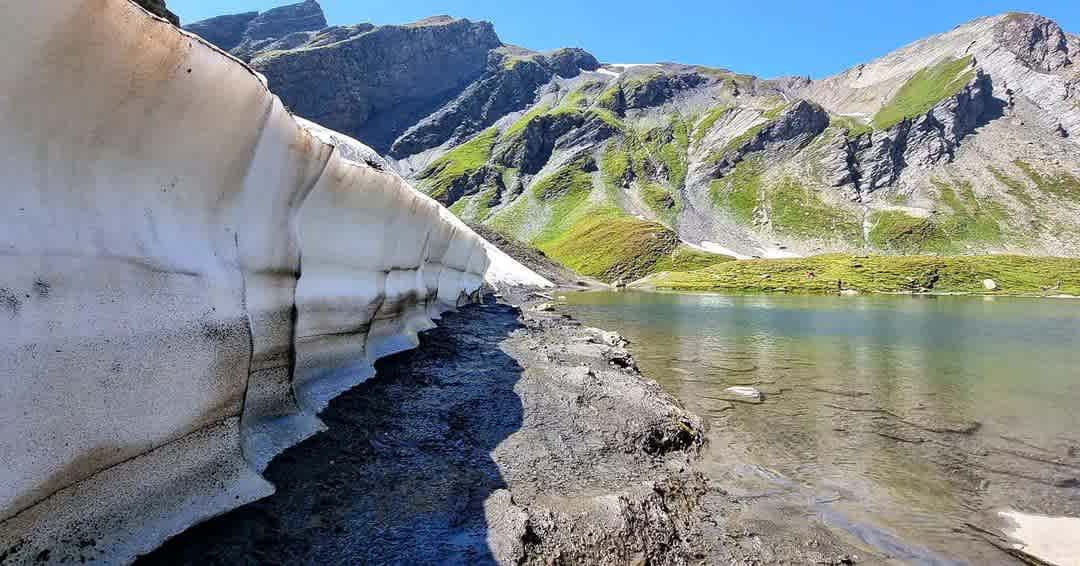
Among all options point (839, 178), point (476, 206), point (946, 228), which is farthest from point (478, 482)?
point (476, 206)

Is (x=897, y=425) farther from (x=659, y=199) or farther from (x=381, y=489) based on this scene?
(x=659, y=199)

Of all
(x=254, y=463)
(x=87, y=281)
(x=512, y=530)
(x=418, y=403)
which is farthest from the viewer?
(x=418, y=403)

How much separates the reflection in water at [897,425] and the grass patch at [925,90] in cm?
17312

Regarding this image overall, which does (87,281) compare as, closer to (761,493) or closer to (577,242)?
(761,493)

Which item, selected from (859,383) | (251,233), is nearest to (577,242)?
(859,383)

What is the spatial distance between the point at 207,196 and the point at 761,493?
7.54 metres

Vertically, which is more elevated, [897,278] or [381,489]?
[897,278]

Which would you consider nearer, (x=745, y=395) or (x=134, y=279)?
(x=134, y=279)

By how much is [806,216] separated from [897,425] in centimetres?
14493

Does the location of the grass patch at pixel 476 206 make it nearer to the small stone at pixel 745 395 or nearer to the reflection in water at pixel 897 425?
the reflection in water at pixel 897 425

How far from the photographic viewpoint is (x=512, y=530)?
4426 millimetres

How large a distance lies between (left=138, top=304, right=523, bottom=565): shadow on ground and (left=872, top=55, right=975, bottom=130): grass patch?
189m

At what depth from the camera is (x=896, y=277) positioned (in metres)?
79.2

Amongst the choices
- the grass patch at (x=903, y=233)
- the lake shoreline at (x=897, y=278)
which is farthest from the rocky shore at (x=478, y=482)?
the grass patch at (x=903, y=233)
